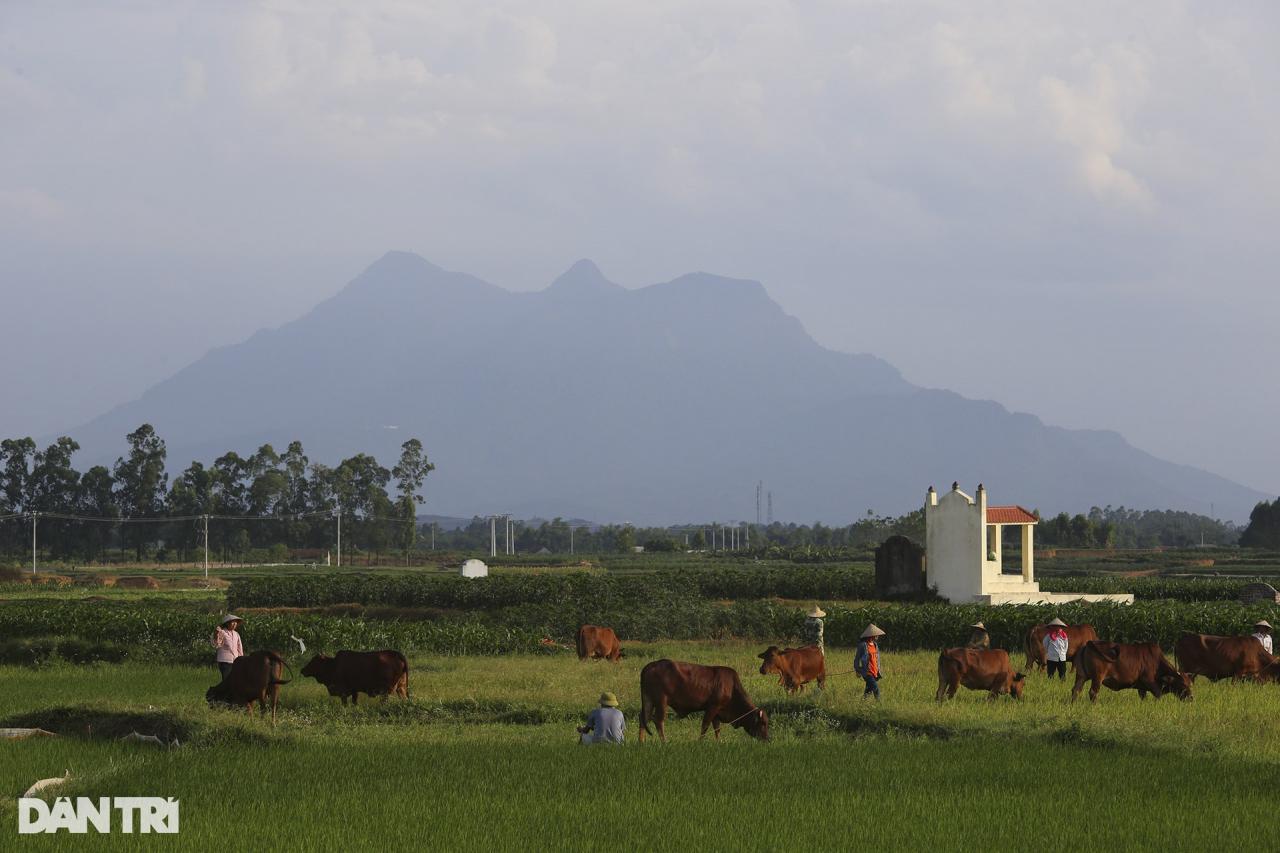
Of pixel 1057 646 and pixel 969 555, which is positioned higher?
pixel 969 555

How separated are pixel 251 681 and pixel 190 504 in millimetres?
108052

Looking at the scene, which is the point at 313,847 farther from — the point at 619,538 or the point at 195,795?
the point at 619,538

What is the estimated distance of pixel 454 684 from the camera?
28.0 metres

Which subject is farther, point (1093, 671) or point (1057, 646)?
point (1057, 646)

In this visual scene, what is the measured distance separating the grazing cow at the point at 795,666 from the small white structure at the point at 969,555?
2004cm

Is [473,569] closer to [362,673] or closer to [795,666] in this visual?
[795,666]

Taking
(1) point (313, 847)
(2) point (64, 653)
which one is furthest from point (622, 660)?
(1) point (313, 847)

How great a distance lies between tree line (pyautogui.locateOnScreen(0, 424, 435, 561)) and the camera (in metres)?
125

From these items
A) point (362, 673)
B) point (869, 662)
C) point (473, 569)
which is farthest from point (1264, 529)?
point (362, 673)

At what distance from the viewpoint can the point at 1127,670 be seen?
2528 centimetres

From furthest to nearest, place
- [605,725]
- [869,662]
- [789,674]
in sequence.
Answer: [789,674], [869,662], [605,725]

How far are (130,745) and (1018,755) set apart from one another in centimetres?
1169

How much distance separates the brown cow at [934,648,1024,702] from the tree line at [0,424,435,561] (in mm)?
97576

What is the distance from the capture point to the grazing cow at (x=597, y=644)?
34469 millimetres
